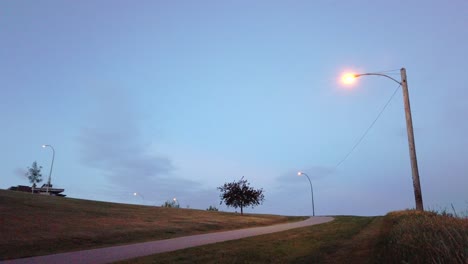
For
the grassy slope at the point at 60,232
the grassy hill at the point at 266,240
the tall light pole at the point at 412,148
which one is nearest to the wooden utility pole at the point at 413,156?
the tall light pole at the point at 412,148

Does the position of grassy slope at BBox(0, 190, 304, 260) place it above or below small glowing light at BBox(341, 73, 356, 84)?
below

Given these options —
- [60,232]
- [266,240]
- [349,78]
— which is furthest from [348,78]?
[60,232]

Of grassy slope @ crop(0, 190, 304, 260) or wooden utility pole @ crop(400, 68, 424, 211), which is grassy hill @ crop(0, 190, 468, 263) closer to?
grassy slope @ crop(0, 190, 304, 260)

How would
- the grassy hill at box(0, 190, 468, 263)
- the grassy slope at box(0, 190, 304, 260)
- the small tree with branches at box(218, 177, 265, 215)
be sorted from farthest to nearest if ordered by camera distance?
the small tree with branches at box(218, 177, 265, 215)
the grassy slope at box(0, 190, 304, 260)
the grassy hill at box(0, 190, 468, 263)

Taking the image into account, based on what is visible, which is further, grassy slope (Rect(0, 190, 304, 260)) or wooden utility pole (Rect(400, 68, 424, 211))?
wooden utility pole (Rect(400, 68, 424, 211))

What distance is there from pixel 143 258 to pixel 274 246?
5256mm

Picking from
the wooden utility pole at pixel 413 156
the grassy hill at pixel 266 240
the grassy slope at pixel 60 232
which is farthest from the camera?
the wooden utility pole at pixel 413 156

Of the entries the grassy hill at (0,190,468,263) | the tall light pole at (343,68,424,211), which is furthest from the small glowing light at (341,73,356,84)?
the grassy hill at (0,190,468,263)

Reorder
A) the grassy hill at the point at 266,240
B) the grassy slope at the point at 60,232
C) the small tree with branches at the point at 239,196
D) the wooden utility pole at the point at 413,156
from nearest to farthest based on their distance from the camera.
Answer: the grassy hill at the point at 266,240, the grassy slope at the point at 60,232, the wooden utility pole at the point at 413,156, the small tree with branches at the point at 239,196

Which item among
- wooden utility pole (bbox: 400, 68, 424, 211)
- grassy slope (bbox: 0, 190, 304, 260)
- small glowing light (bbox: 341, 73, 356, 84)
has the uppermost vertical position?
small glowing light (bbox: 341, 73, 356, 84)

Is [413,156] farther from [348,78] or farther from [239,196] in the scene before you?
[239,196]

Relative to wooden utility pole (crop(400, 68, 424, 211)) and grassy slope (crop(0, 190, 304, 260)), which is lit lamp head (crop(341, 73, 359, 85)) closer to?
wooden utility pole (crop(400, 68, 424, 211))

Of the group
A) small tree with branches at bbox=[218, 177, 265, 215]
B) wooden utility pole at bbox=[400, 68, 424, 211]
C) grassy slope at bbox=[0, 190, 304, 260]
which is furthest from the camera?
small tree with branches at bbox=[218, 177, 265, 215]

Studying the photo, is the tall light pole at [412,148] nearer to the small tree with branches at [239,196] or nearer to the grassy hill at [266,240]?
the grassy hill at [266,240]
